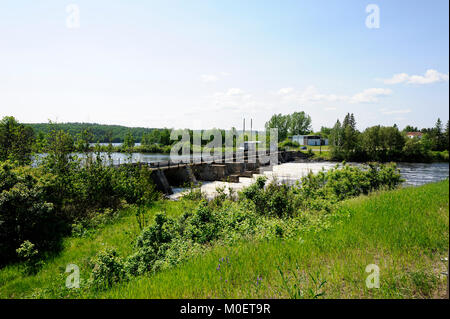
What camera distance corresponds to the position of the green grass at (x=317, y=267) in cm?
374

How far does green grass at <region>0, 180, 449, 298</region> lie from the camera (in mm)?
3738

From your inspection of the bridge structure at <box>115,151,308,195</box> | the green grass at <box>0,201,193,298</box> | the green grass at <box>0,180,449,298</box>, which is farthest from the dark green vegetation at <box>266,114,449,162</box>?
the green grass at <box>0,201,193,298</box>

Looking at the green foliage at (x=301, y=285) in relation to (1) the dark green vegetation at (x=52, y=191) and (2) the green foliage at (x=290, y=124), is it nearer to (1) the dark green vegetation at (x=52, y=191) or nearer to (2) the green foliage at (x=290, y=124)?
(1) the dark green vegetation at (x=52, y=191)

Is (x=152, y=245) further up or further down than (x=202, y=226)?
further down

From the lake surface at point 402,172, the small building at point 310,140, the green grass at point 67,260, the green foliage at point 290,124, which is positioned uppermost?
the green foliage at point 290,124

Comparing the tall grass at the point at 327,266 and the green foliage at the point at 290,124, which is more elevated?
the green foliage at the point at 290,124

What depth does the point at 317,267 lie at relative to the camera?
4.48m

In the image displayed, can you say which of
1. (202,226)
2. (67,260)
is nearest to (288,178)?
(202,226)

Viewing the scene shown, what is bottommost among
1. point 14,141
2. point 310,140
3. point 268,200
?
point 268,200

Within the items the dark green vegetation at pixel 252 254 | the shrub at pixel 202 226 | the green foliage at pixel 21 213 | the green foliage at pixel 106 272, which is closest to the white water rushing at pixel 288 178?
the shrub at pixel 202 226

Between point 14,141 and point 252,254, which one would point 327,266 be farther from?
point 14,141

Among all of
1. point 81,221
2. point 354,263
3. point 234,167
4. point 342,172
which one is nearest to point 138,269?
point 354,263

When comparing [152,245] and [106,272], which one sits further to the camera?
[152,245]
